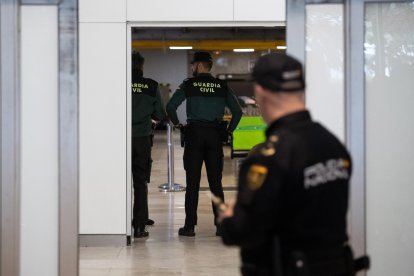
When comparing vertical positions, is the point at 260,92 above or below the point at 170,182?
above

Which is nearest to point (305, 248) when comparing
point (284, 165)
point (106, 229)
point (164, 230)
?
point (284, 165)

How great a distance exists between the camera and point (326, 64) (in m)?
4.41

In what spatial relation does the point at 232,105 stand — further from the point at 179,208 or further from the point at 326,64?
the point at 326,64

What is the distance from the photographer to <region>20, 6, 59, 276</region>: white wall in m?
4.50

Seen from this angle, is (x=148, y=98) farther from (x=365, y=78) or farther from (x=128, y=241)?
(x=365, y=78)

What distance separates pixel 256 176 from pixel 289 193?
13cm

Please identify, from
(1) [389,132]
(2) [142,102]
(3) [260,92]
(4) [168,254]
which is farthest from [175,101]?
(3) [260,92]

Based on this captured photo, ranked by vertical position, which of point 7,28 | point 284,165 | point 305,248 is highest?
point 7,28

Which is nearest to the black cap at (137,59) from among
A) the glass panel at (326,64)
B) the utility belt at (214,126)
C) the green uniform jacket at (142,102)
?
the green uniform jacket at (142,102)

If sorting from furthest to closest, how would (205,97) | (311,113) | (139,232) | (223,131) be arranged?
(139,232) < (223,131) < (205,97) < (311,113)

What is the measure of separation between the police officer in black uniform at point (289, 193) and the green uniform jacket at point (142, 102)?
5.13m

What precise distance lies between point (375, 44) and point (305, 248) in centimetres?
186

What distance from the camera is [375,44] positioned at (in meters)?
4.48

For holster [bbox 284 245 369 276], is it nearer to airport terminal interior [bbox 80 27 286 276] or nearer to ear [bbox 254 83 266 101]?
ear [bbox 254 83 266 101]
